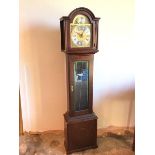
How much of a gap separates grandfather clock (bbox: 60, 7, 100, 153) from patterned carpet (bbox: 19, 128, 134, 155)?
0.40 feet

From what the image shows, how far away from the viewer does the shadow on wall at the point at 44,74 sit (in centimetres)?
215

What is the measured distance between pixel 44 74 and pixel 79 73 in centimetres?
49

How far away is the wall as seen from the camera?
212 centimetres

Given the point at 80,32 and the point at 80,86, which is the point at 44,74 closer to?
the point at 80,86

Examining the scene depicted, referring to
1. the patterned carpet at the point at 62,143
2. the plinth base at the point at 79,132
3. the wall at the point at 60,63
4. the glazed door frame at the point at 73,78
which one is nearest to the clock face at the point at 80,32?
the glazed door frame at the point at 73,78

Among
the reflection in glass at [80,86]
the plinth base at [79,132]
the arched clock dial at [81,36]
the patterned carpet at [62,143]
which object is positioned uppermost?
the arched clock dial at [81,36]

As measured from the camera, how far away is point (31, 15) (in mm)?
2090

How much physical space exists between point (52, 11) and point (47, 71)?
2.24 feet

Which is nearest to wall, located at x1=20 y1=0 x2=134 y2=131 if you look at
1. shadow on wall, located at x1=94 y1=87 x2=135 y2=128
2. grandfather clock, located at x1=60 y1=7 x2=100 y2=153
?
shadow on wall, located at x1=94 y1=87 x2=135 y2=128

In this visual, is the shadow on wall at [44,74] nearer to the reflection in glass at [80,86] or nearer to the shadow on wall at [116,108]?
the reflection in glass at [80,86]

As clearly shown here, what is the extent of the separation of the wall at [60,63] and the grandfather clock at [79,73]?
32 centimetres

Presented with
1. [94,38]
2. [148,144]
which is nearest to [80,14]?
[94,38]
